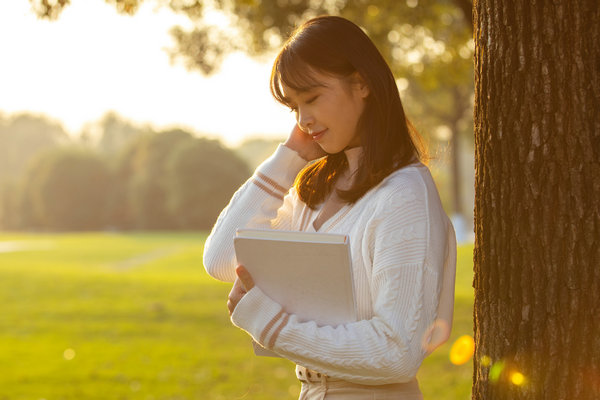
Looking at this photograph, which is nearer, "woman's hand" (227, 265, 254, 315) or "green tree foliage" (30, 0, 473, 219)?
"woman's hand" (227, 265, 254, 315)

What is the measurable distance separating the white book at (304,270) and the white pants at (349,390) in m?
0.23

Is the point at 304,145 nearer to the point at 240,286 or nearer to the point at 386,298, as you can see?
the point at 240,286

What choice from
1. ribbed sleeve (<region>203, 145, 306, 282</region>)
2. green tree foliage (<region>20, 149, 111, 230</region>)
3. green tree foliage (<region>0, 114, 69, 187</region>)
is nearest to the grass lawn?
Answer: ribbed sleeve (<region>203, 145, 306, 282</region>)

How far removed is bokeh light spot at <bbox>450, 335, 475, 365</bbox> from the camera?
341 inches

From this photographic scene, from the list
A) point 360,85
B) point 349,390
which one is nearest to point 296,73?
point 360,85

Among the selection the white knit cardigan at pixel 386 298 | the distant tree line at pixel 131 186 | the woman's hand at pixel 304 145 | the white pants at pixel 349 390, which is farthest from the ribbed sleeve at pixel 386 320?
the distant tree line at pixel 131 186

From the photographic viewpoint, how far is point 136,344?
10.0 metres

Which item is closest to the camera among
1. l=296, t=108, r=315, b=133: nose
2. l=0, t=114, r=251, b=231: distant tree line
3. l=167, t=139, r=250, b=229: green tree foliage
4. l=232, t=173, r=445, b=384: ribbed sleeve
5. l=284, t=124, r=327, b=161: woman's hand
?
l=232, t=173, r=445, b=384: ribbed sleeve

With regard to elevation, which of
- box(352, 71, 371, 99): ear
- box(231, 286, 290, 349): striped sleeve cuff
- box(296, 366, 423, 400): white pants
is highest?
box(352, 71, 371, 99): ear

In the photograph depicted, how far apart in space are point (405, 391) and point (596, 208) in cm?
77

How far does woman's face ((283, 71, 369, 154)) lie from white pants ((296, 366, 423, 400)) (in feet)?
2.36

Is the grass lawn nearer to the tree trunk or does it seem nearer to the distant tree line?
the tree trunk

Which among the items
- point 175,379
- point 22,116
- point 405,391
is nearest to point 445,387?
point 175,379

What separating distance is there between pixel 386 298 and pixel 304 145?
0.88 meters
